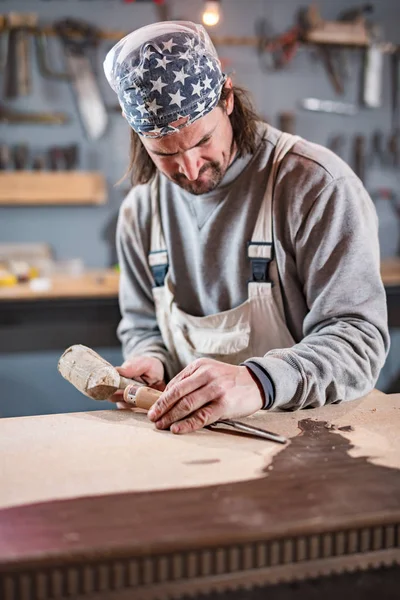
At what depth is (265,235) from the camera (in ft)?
6.35

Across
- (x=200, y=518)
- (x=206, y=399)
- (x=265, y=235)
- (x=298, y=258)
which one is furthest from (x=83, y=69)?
(x=200, y=518)

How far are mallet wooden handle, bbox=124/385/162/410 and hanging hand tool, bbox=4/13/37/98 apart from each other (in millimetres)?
3475

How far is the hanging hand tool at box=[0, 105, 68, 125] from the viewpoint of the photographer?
4555 millimetres

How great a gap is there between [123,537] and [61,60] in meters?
4.16

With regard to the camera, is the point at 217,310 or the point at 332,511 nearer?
the point at 332,511

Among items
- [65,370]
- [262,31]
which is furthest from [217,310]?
[262,31]

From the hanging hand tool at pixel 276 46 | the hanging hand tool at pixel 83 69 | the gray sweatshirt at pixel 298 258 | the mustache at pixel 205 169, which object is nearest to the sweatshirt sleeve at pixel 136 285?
the gray sweatshirt at pixel 298 258

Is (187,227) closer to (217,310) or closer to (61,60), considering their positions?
(217,310)

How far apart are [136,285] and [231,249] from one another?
0.46m

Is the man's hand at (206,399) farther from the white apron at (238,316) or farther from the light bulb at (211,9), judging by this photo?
the light bulb at (211,9)

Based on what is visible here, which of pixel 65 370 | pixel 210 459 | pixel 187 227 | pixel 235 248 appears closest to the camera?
pixel 210 459

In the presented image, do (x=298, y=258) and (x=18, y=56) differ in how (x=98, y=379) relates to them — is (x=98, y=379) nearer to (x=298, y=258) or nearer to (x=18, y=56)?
(x=298, y=258)

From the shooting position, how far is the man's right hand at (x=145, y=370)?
1965 mm

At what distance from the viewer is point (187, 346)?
218cm
